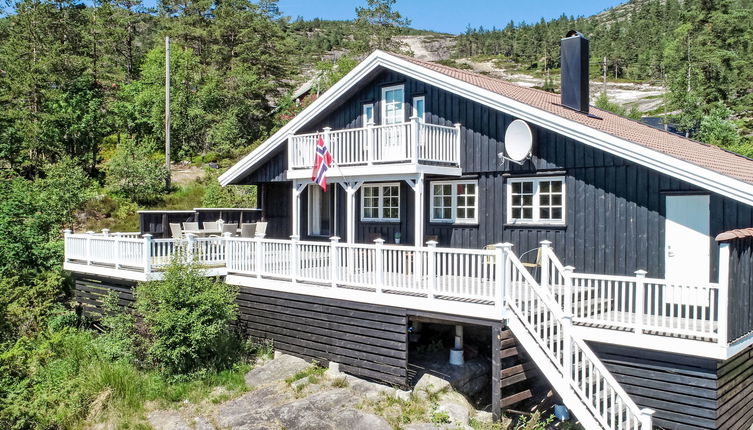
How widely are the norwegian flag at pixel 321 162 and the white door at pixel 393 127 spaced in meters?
1.31

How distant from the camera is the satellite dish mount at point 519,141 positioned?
11.2 meters

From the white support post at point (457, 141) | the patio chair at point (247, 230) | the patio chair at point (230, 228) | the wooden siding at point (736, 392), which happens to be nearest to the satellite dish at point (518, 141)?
the white support post at point (457, 141)

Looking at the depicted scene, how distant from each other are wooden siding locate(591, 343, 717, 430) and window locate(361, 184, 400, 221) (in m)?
6.67

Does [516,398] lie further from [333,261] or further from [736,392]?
[333,261]

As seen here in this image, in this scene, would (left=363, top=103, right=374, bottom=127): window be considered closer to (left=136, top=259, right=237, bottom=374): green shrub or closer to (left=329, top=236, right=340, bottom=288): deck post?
(left=329, top=236, right=340, bottom=288): deck post

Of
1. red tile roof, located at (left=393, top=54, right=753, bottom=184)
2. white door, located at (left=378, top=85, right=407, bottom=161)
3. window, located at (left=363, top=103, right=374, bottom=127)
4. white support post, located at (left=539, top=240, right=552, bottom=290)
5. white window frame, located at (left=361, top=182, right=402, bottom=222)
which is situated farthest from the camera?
window, located at (left=363, top=103, right=374, bottom=127)

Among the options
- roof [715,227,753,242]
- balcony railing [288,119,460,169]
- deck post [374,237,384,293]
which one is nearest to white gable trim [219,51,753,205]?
roof [715,227,753,242]

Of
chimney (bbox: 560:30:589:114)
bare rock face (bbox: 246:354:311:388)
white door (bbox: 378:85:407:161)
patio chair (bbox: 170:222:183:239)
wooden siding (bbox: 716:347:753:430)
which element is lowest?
bare rock face (bbox: 246:354:311:388)

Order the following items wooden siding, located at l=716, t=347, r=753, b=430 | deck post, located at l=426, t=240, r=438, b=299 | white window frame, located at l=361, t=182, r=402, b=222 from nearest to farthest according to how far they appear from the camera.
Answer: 1. wooden siding, located at l=716, t=347, r=753, b=430
2. deck post, located at l=426, t=240, r=438, b=299
3. white window frame, located at l=361, t=182, r=402, b=222

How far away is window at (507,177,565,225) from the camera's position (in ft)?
36.9

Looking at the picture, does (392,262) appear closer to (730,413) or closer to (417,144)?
(417,144)

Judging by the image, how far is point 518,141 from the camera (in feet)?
37.2

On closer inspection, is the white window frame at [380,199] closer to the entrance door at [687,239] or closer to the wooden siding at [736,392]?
the entrance door at [687,239]

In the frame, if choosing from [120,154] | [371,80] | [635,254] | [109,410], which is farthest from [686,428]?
[120,154]
